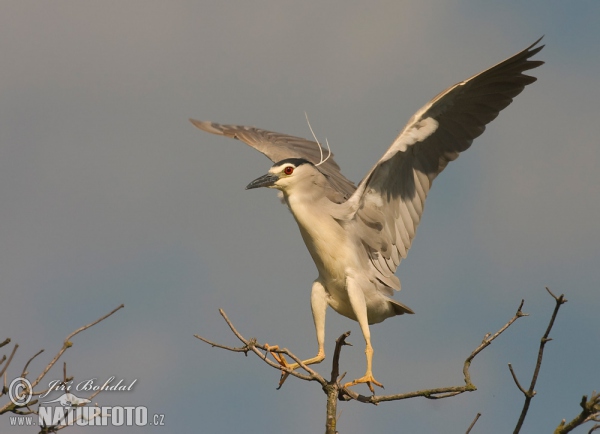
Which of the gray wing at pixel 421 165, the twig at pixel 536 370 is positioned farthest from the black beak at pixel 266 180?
the twig at pixel 536 370

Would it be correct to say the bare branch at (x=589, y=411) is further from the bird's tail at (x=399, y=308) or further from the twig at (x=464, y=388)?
the bird's tail at (x=399, y=308)

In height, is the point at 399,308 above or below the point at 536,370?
above

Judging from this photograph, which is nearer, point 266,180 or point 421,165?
point 266,180

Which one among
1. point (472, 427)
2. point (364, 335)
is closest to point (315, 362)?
point (364, 335)

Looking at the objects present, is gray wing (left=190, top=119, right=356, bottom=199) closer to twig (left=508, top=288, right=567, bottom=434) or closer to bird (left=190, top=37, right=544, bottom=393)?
bird (left=190, top=37, right=544, bottom=393)

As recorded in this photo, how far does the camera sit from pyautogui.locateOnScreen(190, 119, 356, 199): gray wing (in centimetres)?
882

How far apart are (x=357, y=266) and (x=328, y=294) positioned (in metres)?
0.31

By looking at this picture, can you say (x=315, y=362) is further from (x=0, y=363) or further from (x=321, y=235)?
(x=0, y=363)

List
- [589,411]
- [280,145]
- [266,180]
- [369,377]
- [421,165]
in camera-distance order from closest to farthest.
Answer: [589,411] < [369,377] < [266,180] < [421,165] < [280,145]

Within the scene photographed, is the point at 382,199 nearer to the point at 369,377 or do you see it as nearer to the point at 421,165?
the point at 421,165

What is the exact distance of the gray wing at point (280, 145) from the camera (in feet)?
28.9

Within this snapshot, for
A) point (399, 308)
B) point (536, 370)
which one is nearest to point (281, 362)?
point (399, 308)

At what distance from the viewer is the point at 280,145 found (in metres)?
9.69

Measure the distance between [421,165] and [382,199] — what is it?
1.50ft
